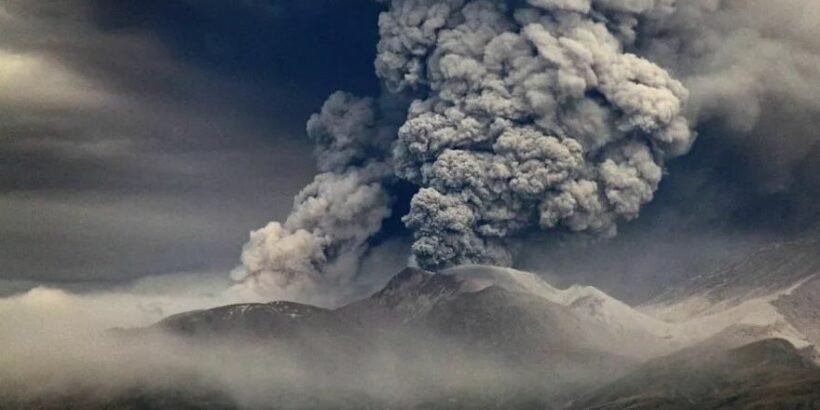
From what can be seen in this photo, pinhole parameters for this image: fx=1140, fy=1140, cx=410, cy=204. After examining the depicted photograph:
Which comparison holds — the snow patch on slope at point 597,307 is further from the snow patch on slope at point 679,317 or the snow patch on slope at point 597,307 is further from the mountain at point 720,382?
the mountain at point 720,382

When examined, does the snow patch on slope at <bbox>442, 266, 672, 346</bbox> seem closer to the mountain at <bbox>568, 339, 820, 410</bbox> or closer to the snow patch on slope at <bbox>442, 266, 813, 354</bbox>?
the snow patch on slope at <bbox>442, 266, 813, 354</bbox>

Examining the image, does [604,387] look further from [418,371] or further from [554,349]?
[418,371]

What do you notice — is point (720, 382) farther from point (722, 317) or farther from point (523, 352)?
point (523, 352)

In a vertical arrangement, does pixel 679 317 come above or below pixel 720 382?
above

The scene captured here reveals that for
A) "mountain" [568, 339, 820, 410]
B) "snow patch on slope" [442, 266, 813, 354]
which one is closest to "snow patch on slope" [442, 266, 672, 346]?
"snow patch on slope" [442, 266, 813, 354]

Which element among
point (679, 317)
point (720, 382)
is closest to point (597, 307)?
point (679, 317)

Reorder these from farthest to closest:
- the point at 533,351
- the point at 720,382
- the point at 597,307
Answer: the point at 533,351
the point at 597,307
the point at 720,382

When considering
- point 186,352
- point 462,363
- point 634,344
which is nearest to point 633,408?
point 634,344

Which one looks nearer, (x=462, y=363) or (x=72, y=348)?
(x=462, y=363)
